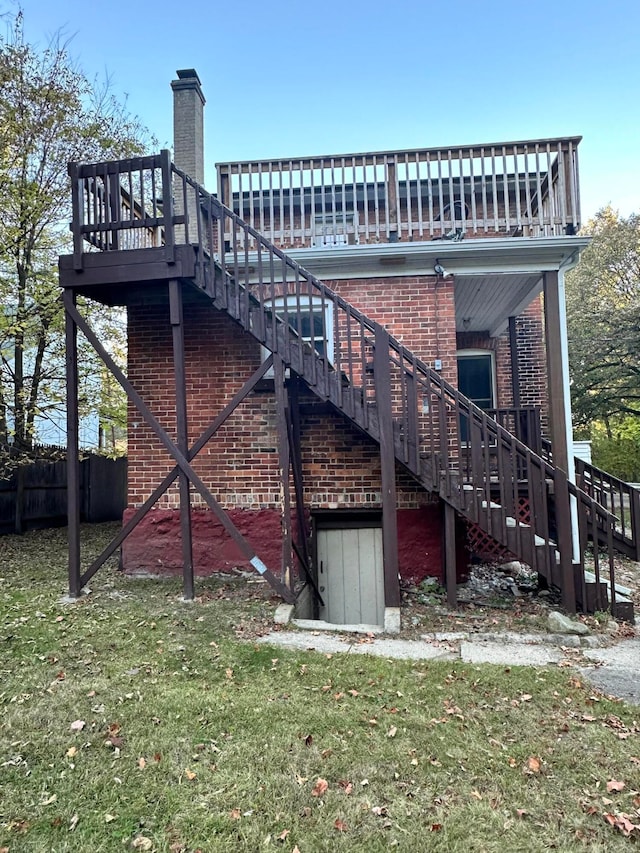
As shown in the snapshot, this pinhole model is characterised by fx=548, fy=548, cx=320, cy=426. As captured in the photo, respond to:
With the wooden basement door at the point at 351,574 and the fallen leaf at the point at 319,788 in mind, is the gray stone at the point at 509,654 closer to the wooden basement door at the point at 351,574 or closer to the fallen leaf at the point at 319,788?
the fallen leaf at the point at 319,788

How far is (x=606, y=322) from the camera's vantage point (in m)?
19.3

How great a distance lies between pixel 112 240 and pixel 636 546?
740 cm

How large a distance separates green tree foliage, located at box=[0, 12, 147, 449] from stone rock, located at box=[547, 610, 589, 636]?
352 inches

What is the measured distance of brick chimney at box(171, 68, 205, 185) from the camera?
9.30m

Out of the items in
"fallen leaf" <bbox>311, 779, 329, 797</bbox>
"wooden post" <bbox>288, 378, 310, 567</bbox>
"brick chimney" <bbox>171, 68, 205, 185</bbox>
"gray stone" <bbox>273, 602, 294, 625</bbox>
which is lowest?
"fallen leaf" <bbox>311, 779, 329, 797</bbox>

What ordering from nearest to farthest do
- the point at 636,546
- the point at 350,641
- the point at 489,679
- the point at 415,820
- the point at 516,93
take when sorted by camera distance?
the point at 415,820
the point at 489,679
the point at 350,641
the point at 636,546
the point at 516,93

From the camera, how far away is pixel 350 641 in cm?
495

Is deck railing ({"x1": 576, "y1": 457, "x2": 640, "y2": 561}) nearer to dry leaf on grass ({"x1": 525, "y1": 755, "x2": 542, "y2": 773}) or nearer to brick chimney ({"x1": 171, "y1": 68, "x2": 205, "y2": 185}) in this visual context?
dry leaf on grass ({"x1": 525, "y1": 755, "x2": 542, "y2": 773})

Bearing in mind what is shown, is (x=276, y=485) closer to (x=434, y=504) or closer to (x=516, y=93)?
(x=434, y=504)

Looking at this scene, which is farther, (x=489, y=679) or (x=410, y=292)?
(x=410, y=292)

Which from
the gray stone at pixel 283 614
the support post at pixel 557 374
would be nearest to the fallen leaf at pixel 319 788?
the gray stone at pixel 283 614

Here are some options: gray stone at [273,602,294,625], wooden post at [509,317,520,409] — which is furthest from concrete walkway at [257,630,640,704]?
wooden post at [509,317,520,409]

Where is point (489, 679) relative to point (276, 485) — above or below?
below

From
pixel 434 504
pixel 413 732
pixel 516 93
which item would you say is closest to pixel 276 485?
pixel 434 504
